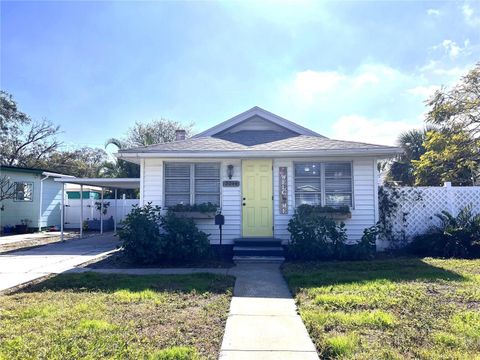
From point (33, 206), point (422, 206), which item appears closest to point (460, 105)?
point (422, 206)

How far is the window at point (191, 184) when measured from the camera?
29.9ft

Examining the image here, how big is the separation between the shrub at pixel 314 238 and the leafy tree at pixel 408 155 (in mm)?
10737

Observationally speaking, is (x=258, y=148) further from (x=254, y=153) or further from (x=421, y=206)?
(x=421, y=206)

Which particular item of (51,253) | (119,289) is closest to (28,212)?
(51,253)

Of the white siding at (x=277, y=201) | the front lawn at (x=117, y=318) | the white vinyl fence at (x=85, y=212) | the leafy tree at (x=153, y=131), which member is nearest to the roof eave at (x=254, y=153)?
the white siding at (x=277, y=201)

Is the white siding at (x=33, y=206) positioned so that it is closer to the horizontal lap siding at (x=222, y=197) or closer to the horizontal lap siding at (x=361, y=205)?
the horizontal lap siding at (x=222, y=197)

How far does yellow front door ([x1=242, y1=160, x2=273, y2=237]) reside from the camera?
8.96 metres

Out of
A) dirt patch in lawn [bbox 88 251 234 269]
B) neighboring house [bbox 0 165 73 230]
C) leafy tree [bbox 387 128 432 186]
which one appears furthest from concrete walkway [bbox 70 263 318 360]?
neighboring house [bbox 0 165 73 230]

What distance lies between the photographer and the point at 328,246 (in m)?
7.99

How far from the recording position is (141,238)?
297 inches

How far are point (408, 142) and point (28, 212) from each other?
66.9 feet

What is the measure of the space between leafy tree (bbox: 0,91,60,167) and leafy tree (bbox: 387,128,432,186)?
86.9ft

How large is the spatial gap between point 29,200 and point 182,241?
14.0 meters

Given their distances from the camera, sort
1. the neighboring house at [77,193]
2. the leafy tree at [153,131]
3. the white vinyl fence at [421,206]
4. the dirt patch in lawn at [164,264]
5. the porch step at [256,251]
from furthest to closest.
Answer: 1. the leafy tree at [153,131]
2. the neighboring house at [77,193]
3. the white vinyl fence at [421,206]
4. the porch step at [256,251]
5. the dirt patch in lawn at [164,264]
